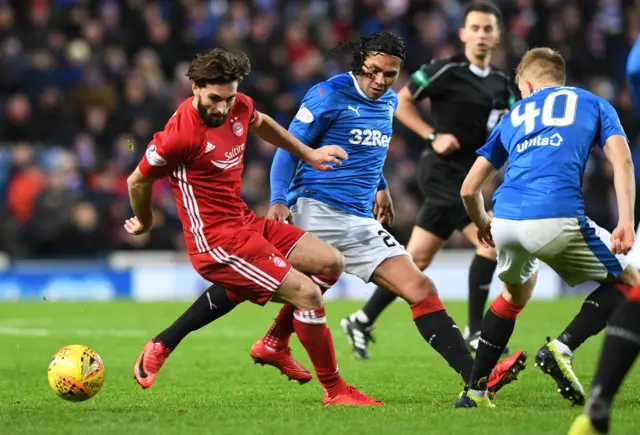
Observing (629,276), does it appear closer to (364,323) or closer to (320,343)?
(320,343)

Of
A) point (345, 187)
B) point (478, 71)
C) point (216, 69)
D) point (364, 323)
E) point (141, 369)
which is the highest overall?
point (216, 69)

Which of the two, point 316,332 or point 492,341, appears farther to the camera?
point 316,332

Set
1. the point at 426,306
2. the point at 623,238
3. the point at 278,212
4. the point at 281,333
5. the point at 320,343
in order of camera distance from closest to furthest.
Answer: the point at 623,238 < the point at 320,343 < the point at 426,306 < the point at 278,212 < the point at 281,333

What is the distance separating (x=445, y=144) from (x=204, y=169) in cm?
278

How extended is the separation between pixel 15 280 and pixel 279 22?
6.01 metres

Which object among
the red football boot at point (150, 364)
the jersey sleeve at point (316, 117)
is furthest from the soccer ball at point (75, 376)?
the jersey sleeve at point (316, 117)

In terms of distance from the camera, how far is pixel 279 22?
17.5 m

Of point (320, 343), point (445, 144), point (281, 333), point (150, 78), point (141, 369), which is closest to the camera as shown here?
point (320, 343)

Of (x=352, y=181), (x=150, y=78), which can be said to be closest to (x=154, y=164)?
(x=352, y=181)

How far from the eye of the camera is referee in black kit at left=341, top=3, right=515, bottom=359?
27.3 feet

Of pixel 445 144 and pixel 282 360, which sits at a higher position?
pixel 445 144

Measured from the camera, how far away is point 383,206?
7000 millimetres

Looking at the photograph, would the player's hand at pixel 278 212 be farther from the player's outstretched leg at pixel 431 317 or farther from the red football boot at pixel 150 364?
the red football boot at pixel 150 364

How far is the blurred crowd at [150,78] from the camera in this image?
14.6m
